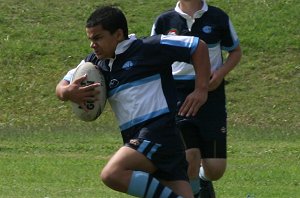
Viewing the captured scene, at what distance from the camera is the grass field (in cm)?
1061

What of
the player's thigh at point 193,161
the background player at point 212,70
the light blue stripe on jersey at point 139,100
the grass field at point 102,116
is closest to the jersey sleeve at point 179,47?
the light blue stripe on jersey at point 139,100

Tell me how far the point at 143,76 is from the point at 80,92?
1.42ft

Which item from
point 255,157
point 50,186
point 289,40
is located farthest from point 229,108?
point 50,186

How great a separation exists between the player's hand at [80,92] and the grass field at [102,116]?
273 centimetres

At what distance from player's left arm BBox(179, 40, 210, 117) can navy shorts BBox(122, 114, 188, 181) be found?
0.20 m

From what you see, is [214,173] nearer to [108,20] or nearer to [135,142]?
[135,142]

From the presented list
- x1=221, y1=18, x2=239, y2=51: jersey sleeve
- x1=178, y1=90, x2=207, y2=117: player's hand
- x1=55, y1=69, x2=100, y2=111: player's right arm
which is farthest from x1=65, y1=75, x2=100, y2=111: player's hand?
x1=221, y1=18, x2=239, y2=51: jersey sleeve

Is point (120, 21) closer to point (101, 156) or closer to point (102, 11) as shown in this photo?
point (102, 11)

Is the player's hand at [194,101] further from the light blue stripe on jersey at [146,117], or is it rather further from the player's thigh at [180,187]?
the player's thigh at [180,187]

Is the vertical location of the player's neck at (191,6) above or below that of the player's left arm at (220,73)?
above

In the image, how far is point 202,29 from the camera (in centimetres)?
798

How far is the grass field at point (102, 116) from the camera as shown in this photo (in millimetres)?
10609

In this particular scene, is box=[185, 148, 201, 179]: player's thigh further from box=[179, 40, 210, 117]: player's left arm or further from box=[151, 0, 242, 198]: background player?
box=[179, 40, 210, 117]: player's left arm

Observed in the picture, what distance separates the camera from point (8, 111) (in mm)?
18094
